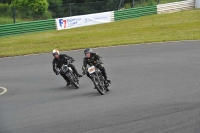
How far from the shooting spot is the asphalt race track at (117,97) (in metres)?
11.5

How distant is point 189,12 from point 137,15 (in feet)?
15.4

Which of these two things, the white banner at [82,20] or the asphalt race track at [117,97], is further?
the white banner at [82,20]

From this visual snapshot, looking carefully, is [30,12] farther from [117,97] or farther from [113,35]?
[117,97]

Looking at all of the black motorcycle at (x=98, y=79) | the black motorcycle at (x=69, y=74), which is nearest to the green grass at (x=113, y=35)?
the black motorcycle at (x=69, y=74)

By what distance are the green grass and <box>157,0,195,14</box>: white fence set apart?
182cm

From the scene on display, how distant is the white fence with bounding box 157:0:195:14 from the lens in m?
46.8

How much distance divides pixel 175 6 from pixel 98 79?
32438mm

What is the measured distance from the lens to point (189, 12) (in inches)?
1788

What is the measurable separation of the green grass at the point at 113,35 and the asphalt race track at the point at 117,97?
5.18 metres

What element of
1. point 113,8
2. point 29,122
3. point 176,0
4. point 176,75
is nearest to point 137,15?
point 113,8

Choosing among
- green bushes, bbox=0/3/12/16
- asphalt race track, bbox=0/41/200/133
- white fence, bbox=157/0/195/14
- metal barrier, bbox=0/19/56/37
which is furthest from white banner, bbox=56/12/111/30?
asphalt race track, bbox=0/41/200/133

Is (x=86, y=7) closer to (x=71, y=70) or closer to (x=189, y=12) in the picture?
(x=189, y=12)

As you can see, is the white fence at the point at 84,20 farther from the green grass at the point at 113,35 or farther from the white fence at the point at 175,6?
the white fence at the point at 175,6

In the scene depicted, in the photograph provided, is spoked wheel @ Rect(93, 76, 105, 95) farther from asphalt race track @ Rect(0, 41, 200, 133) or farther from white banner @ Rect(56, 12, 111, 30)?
white banner @ Rect(56, 12, 111, 30)
